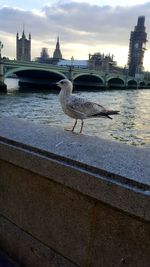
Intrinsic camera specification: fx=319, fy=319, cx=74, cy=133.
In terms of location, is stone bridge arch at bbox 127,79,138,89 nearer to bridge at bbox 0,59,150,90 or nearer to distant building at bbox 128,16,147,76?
bridge at bbox 0,59,150,90

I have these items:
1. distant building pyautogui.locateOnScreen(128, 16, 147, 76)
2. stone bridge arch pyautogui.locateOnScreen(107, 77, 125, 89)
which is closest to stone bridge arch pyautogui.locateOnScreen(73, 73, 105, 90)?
stone bridge arch pyautogui.locateOnScreen(107, 77, 125, 89)

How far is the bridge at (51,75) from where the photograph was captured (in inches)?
1545

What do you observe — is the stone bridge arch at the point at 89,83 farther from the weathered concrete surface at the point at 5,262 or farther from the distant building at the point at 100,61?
the weathered concrete surface at the point at 5,262

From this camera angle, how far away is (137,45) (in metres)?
136

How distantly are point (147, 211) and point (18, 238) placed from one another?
1017 millimetres

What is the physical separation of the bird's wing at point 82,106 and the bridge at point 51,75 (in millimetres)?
36657

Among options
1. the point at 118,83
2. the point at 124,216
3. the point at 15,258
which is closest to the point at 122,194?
the point at 124,216

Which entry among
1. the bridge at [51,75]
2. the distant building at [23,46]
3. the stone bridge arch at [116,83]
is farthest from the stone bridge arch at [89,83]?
the distant building at [23,46]

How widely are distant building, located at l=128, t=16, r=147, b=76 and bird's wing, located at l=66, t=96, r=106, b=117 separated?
129962 millimetres

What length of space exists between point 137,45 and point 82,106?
140935 mm

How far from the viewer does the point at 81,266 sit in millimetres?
1662

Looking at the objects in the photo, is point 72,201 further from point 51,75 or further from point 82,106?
point 51,75

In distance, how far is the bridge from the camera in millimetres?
39250

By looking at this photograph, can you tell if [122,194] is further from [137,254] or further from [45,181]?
[45,181]
